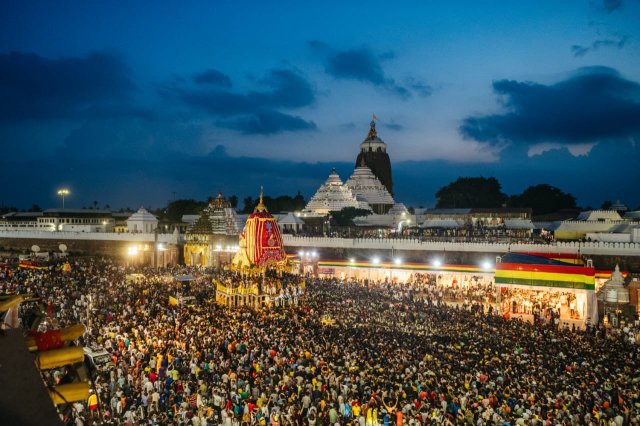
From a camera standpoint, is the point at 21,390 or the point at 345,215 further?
the point at 345,215

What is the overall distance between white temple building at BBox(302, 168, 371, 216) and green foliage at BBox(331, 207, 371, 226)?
2.06m

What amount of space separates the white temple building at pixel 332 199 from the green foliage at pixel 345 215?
206cm

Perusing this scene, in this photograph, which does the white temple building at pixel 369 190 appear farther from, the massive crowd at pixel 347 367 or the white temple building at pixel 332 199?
the massive crowd at pixel 347 367

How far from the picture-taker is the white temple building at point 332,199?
176ft

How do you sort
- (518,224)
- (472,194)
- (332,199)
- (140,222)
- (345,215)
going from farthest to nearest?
(472,194)
(332,199)
(345,215)
(140,222)
(518,224)

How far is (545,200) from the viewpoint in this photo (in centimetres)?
6575

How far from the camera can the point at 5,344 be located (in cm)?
301

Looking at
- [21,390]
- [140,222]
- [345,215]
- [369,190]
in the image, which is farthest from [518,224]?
[21,390]

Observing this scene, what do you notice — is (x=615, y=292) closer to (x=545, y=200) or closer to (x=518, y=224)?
(x=518, y=224)

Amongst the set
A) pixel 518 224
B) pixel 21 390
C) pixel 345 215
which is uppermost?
pixel 345 215

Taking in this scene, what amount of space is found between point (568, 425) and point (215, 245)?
27934 mm

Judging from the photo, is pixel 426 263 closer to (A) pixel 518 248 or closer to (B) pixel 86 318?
(A) pixel 518 248

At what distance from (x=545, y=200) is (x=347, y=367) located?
199ft

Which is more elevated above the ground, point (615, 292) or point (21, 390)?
point (21, 390)
